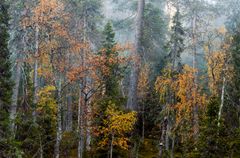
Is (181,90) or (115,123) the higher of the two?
(181,90)

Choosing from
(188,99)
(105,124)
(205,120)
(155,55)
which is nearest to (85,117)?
(105,124)

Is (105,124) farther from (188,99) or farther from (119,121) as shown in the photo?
(188,99)

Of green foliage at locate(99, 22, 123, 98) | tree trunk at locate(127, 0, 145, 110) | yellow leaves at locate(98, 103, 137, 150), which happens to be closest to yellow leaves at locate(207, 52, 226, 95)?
tree trunk at locate(127, 0, 145, 110)

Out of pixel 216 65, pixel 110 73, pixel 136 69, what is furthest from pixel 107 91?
pixel 216 65

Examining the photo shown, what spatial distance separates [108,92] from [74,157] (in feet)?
15.9

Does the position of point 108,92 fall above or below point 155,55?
below

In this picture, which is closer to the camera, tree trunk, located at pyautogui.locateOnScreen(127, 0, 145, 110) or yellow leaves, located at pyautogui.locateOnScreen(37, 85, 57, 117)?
yellow leaves, located at pyautogui.locateOnScreen(37, 85, 57, 117)

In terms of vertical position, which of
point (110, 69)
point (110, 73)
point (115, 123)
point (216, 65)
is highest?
point (216, 65)

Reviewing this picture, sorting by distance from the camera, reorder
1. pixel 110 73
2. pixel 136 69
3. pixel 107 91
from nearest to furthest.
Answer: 1. pixel 110 73
2. pixel 107 91
3. pixel 136 69

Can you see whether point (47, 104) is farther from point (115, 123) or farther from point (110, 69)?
point (110, 69)

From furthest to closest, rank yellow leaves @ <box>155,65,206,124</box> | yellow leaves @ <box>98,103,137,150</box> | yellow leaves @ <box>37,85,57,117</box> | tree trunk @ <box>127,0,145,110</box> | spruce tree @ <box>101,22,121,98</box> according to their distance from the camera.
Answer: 1. tree trunk @ <box>127,0,145,110</box>
2. yellow leaves @ <box>155,65,206,124</box>
3. spruce tree @ <box>101,22,121,98</box>
4. yellow leaves @ <box>98,103,137,150</box>
5. yellow leaves @ <box>37,85,57,117</box>

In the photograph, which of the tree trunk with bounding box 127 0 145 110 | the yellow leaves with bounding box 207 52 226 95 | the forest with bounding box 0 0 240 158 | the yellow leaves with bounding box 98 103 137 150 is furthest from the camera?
the tree trunk with bounding box 127 0 145 110

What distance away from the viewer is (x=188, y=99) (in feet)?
85.3

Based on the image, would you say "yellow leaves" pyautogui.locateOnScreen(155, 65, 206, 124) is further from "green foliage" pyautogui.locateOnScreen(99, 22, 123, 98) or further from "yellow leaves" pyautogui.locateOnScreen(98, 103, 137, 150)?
"yellow leaves" pyautogui.locateOnScreen(98, 103, 137, 150)
